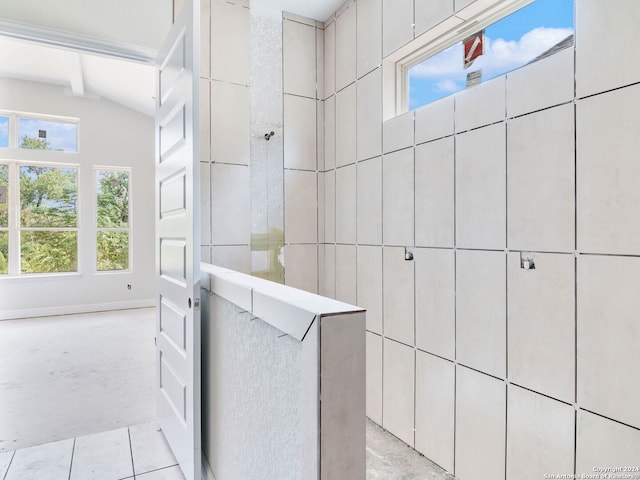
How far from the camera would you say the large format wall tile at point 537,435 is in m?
1.40

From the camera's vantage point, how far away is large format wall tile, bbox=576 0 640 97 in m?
1.22

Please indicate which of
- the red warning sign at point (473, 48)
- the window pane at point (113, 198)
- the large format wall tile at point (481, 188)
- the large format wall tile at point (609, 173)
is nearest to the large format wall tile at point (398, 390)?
the large format wall tile at point (481, 188)

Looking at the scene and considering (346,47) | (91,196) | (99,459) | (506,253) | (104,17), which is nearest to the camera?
(506,253)

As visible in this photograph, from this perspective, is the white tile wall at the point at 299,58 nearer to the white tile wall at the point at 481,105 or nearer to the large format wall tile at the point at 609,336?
the white tile wall at the point at 481,105

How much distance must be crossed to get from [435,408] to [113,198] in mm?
5806

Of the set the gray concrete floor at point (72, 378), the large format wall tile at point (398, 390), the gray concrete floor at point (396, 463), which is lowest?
the gray concrete floor at point (396, 463)

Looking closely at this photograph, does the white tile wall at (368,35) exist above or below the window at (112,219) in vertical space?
above

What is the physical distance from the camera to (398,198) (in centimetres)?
220

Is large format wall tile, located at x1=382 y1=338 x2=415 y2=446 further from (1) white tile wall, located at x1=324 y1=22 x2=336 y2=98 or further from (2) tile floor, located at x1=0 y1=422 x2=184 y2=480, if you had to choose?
(1) white tile wall, located at x1=324 y1=22 x2=336 y2=98

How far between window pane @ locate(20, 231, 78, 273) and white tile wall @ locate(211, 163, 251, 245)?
14.7 feet

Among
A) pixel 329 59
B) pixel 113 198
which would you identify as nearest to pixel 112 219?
pixel 113 198

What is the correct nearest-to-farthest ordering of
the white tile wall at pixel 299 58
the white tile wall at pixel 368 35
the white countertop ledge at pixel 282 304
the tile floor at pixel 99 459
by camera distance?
the white countertop ledge at pixel 282 304 < the tile floor at pixel 99 459 < the white tile wall at pixel 368 35 < the white tile wall at pixel 299 58

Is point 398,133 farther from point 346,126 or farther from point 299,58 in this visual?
point 299,58

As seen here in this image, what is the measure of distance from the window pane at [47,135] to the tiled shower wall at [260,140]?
174 inches
